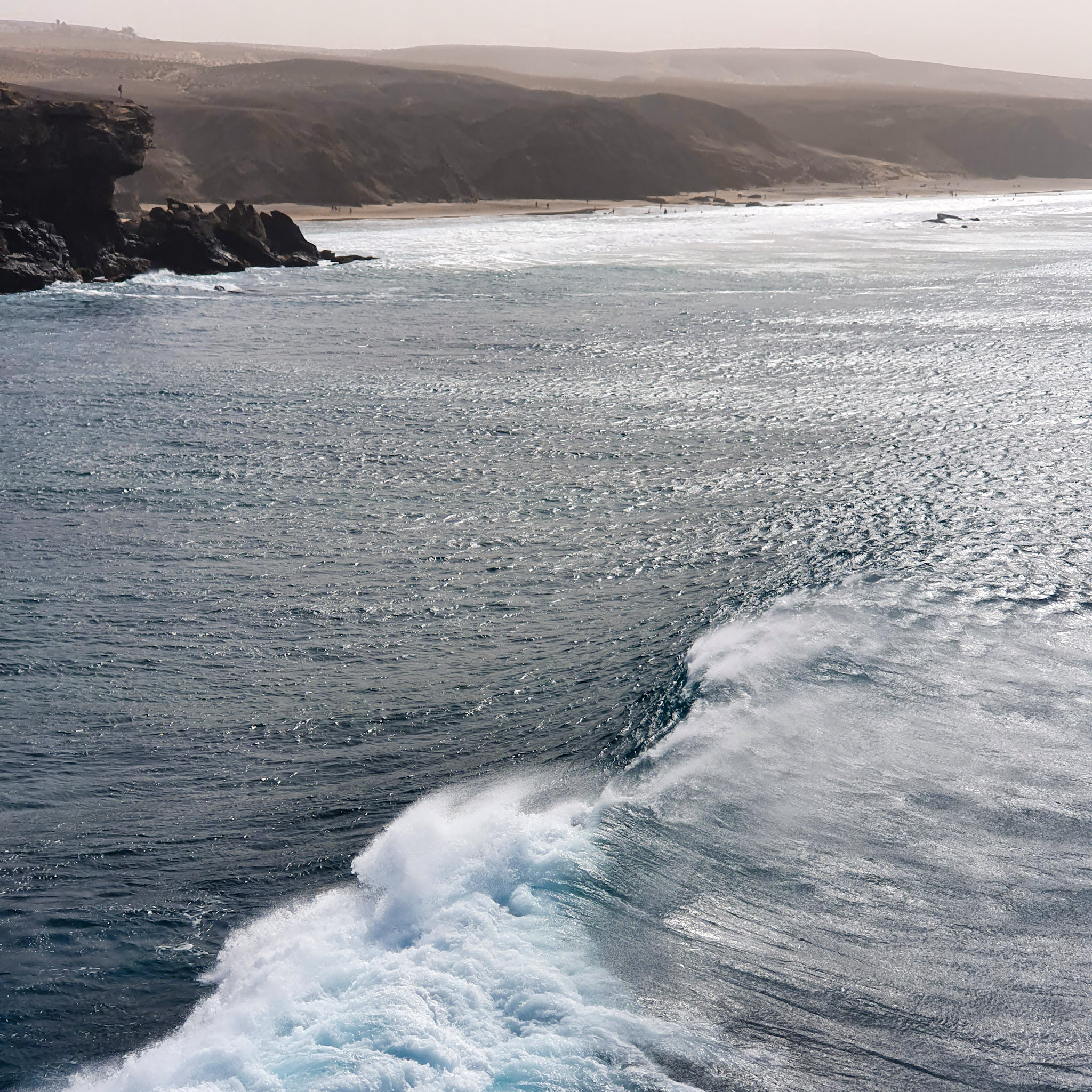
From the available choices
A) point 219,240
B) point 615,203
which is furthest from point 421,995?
point 615,203

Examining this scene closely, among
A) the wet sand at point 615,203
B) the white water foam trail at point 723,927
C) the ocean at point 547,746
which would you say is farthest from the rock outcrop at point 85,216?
the white water foam trail at point 723,927

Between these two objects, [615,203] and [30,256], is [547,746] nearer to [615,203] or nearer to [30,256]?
[30,256]

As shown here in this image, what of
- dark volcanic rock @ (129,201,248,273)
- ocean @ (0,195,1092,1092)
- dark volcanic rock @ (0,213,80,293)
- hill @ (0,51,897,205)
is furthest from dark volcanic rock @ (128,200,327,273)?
hill @ (0,51,897,205)

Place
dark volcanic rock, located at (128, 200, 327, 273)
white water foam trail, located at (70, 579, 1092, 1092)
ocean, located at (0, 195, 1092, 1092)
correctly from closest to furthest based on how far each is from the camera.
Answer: white water foam trail, located at (70, 579, 1092, 1092), ocean, located at (0, 195, 1092, 1092), dark volcanic rock, located at (128, 200, 327, 273)

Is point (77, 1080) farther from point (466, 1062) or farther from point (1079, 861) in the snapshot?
point (1079, 861)

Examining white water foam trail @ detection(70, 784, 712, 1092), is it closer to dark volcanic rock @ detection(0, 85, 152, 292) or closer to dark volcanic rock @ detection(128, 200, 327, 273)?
dark volcanic rock @ detection(0, 85, 152, 292)

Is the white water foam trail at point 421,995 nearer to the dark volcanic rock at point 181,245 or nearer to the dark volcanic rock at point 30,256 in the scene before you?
the dark volcanic rock at point 30,256

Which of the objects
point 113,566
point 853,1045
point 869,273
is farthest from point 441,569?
point 869,273
